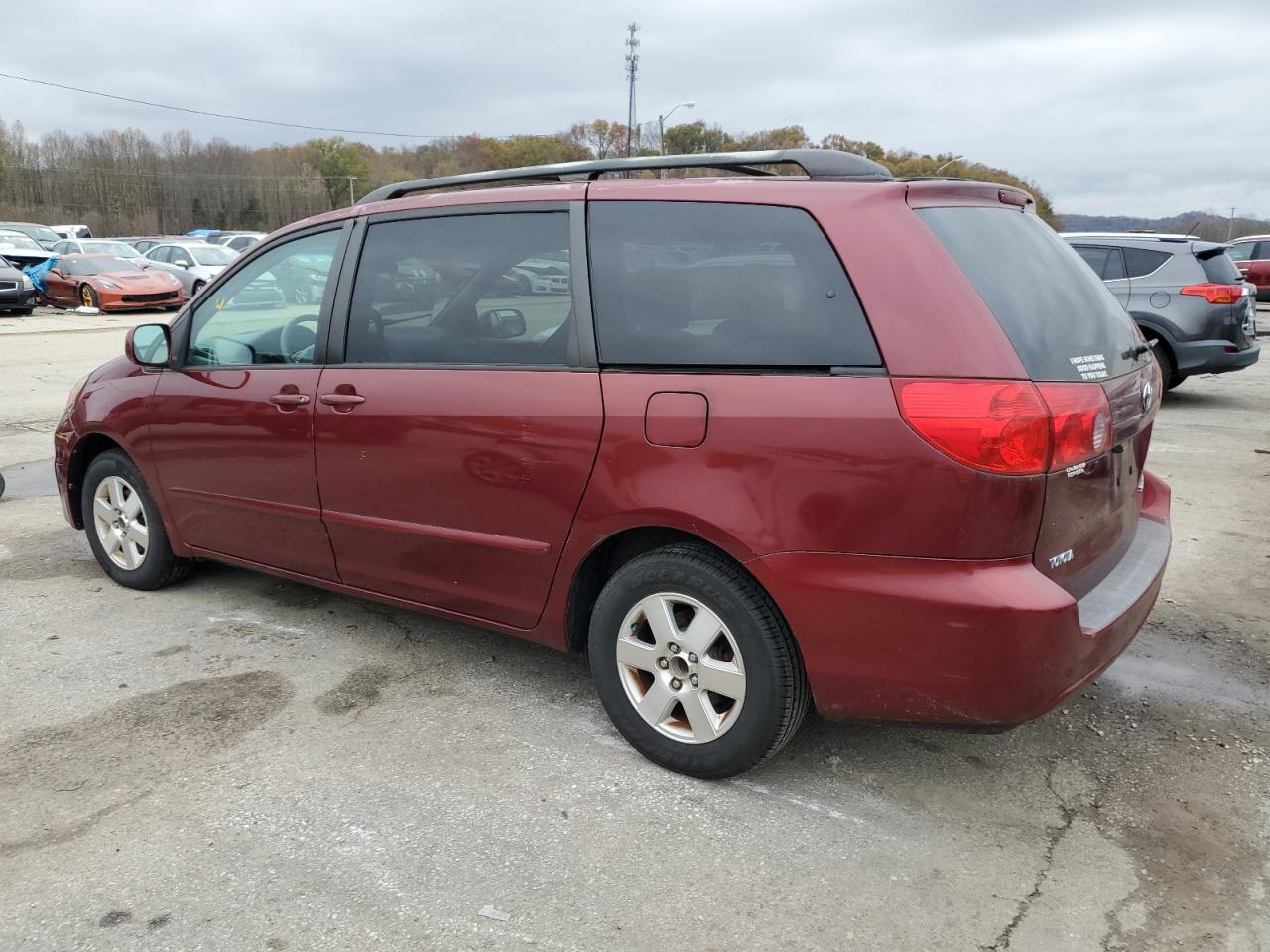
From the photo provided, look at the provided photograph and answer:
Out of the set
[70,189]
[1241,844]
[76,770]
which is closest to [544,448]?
[76,770]

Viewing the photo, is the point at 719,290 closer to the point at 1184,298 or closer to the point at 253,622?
the point at 253,622

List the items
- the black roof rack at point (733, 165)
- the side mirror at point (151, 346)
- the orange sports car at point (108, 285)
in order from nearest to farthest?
the black roof rack at point (733, 165) < the side mirror at point (151, 346) < the orange sports car at point (108, 285)

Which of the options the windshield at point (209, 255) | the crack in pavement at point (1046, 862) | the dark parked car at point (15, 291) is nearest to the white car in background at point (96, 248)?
the windshield at point (209, 255)

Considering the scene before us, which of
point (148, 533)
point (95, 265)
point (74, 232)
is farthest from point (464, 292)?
point (74, 232)

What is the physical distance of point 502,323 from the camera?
132 inches

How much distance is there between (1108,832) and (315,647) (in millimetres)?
2889

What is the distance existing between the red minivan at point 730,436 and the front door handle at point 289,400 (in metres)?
0.01

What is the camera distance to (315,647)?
4.07 m

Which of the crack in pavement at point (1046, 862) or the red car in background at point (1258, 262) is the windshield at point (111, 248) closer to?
the red car in background at point (1258, 262)

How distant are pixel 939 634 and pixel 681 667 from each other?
788mm

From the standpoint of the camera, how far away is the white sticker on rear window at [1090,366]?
8.82 feet

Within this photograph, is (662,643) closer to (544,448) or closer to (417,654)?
(544,448)

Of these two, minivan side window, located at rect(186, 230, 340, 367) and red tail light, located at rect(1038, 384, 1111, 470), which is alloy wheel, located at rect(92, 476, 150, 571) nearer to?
minivan side window, located at rect(186, 230, 340, 367)

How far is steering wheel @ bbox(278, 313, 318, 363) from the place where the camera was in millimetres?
3846
